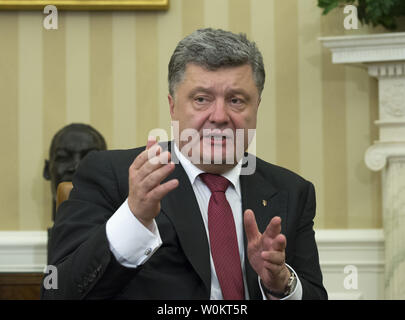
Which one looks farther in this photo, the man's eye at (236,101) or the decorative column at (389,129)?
the decorative column at (389,129)

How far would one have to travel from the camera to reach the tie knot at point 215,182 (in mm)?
1760

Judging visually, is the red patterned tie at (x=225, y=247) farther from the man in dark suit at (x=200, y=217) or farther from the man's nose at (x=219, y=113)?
the man's nose at (x=219, y=113)

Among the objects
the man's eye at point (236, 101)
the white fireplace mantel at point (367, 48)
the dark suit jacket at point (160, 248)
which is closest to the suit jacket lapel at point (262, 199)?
the dark suit jacket at point (160, 248)

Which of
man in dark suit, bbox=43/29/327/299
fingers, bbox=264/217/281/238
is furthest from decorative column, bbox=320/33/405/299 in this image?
fingers, bbox=264/217/281/238

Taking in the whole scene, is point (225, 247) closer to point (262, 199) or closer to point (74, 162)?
point (262, 199)

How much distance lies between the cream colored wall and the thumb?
2.02m

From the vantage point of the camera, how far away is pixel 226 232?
66.0 inches

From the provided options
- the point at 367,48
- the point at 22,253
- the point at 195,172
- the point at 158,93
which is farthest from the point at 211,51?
the point at 22,253

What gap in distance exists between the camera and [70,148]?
10.6 feet

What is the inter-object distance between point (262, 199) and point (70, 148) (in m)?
1.65

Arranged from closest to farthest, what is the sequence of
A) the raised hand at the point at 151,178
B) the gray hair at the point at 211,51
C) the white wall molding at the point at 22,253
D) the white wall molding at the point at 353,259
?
the raised hand at the point at 151,178 → the gray hair at the point at 211,51 → the white wall molding at the point at 353,259 → the white wall molding at the point at 22,253

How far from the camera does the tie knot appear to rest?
5.77ft

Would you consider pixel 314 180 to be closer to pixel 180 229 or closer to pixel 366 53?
pixel 366 53
